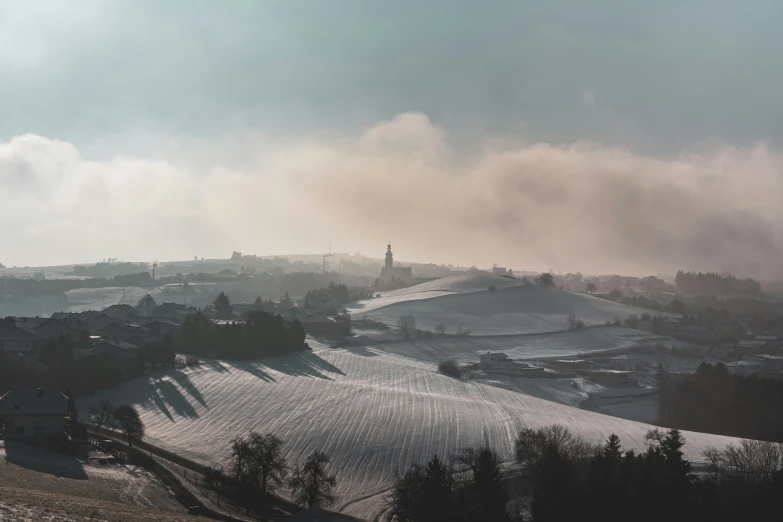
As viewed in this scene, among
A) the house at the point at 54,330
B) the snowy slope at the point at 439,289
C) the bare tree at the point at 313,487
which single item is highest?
the snowy slope at the point at 439,289

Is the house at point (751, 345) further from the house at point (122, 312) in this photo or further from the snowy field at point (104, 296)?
the snowy field at point (104, 296)

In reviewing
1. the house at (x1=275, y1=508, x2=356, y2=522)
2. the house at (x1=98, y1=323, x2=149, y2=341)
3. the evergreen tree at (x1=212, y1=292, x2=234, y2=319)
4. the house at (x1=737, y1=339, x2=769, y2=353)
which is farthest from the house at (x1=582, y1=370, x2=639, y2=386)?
the house at (x1=275, y1=508, x2=356, y2=522)

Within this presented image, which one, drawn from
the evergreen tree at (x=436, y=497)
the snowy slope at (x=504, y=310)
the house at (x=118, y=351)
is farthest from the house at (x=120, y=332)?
the evergreen tree at (x=436, y=497)

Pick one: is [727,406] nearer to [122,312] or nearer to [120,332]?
[120,332]

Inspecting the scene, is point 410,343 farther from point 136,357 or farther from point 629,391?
point 136,357

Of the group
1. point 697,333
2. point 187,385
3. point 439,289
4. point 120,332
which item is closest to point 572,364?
point 697,333

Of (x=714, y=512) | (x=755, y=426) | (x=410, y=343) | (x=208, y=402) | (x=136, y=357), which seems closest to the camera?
(x=714, y=512)

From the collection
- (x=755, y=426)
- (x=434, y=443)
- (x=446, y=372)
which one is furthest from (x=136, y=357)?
(x=755, y=426)
